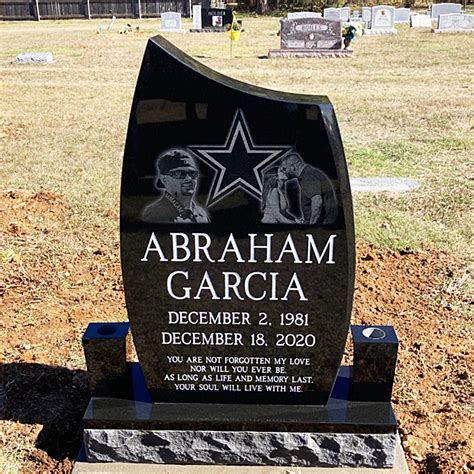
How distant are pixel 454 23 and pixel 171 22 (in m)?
12.5

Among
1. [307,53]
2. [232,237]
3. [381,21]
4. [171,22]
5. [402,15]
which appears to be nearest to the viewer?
[232,237]

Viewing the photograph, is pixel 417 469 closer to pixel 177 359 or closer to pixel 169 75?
pixel 177 359

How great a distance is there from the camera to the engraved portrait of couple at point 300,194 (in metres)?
2.85

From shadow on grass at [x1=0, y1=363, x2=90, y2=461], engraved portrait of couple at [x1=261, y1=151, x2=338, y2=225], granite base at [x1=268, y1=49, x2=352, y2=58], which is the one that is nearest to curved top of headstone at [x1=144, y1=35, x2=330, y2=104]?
engraved portrait of couple at [x1=261, y1=151, x2=338, y2=225]

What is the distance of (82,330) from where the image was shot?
4387 millimetres

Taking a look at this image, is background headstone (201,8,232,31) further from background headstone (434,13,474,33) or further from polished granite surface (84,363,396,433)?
polished granite surface (84,363,396,433)

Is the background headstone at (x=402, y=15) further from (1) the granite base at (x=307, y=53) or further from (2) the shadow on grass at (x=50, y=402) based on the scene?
(2) the shadow on grass at (x=50, y=402)

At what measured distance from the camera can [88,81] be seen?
15766 mm

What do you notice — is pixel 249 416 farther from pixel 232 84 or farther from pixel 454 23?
pixel 454 23

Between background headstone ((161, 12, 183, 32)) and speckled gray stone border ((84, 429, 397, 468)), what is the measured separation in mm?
28821

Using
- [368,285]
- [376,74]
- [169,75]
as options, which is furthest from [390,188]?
[376,74]

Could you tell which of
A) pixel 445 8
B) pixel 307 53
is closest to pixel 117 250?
pixel 307 53

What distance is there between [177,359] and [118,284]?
6.42ft

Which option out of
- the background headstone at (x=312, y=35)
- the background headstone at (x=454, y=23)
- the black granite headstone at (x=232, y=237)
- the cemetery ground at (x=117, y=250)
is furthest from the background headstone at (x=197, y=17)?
the black granite headstone at (x=232, y=237)
